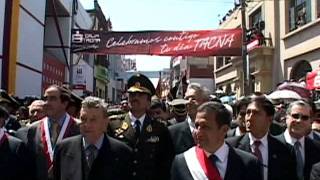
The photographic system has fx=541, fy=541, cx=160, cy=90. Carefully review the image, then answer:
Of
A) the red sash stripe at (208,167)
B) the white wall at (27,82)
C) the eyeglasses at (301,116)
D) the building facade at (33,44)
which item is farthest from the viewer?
the white wall at (27,82)

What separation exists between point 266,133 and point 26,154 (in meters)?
2.06

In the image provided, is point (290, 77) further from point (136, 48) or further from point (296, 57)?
point (136, 48)

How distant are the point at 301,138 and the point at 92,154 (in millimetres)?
2000

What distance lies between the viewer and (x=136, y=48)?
2009cm

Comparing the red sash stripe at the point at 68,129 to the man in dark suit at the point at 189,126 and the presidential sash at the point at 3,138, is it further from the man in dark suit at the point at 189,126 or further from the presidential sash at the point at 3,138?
the man in dark suit at the point at 189,126

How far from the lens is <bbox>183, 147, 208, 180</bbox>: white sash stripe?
11.9 ft

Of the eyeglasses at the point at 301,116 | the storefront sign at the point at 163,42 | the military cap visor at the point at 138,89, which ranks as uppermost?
the storefront sign at the point at 163,42

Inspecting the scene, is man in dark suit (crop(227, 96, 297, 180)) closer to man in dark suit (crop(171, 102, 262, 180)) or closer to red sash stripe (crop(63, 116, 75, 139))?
man in dark suit (crop(171, 102, 262, 180))

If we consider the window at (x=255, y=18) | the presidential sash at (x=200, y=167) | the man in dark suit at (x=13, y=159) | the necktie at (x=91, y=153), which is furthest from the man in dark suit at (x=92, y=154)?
the window at (x=255, y=18)

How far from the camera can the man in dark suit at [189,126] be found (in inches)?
207

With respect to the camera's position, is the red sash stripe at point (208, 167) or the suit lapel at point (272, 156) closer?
the red sash stripe at point (208, 167)

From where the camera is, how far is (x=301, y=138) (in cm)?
507

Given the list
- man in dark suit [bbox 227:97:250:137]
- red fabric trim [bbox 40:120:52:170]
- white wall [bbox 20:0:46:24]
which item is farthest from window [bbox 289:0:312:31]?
red fabric trim [bbox 40:120:52:170]

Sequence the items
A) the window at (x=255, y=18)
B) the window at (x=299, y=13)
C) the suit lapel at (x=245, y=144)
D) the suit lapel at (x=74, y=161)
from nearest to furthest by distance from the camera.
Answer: the suit lapel at (x=74, y=161) < the suit lapel at (x=245, y=144) < the window at (x=299, y=13) < the window at (x=255, y=18)
